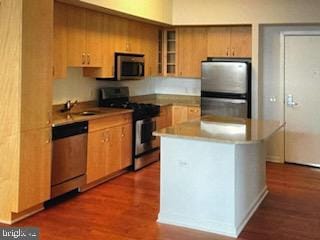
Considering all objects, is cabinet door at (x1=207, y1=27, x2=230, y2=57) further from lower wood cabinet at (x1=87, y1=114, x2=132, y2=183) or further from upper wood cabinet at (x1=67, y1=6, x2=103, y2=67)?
upper wood cabinet at (x1=67, y1=6, x2=103, y2=67)

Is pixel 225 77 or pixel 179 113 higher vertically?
pixel 225 77

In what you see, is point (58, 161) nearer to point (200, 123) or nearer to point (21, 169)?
point (21, 169)

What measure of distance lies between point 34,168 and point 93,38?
200 centimetres

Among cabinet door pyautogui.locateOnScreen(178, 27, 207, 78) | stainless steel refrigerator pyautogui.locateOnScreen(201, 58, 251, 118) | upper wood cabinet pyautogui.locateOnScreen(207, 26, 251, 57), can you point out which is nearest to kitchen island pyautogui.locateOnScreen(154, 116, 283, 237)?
stainless steel refrigerator pyautogui.locateOnScreen(201, 58, 251, 118)

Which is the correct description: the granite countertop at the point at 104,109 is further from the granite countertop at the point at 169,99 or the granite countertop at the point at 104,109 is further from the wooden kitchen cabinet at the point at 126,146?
the wooden kitchen cabinet at the point at 126,146

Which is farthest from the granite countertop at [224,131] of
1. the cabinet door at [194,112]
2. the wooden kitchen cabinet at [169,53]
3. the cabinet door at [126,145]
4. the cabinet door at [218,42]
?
the wooden kitchen cabinet at [169,53]

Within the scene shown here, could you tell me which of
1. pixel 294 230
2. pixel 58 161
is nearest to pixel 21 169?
pixel 58 161

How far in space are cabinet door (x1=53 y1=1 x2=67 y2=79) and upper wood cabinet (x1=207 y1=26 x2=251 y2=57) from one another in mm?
2814

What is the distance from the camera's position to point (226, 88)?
634cm

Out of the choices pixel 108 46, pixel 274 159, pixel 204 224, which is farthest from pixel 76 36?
pixel 274 159

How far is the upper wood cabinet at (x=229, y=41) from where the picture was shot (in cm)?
660

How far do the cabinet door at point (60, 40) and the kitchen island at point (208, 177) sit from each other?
59.7 inches

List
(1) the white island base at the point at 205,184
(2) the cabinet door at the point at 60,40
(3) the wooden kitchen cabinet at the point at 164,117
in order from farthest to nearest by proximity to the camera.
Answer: (3) the wooden kitchen cabinet at the point at 164,117
(2) the cabinet door at the point at 60,40
(1) the white island base at the point at 205,184

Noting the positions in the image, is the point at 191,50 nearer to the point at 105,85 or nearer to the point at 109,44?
the point at 105,85
